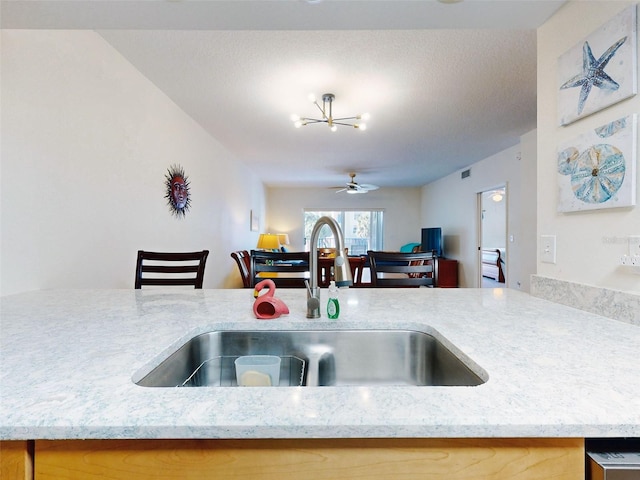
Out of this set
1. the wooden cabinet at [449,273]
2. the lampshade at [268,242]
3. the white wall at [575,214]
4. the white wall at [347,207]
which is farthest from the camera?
the white wall at [347,207]

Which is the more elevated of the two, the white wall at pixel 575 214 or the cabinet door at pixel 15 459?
the white wall at pixel 575 214

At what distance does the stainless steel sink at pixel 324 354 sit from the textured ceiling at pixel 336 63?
1309mm

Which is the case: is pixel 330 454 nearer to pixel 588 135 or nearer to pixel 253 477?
pixel 253 477

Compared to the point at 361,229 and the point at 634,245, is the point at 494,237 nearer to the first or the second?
the point at 361,229

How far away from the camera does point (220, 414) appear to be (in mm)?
470

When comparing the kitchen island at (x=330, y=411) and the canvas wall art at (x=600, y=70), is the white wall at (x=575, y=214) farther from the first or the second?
the kitchen island at (x=330, y=411)

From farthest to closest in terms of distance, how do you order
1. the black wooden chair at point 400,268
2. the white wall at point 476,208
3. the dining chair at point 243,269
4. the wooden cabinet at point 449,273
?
1. the wooden cabinet at point 449,273
2. the white wall at point 476,208
3. the dining chair at point 243,269
4. the black wooden chair at point 400,268

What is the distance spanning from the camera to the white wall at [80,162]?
1551 mm

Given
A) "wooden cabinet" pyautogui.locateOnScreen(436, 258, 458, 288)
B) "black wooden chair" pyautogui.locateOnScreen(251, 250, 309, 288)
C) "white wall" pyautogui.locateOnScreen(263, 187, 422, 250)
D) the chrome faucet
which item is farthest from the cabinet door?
"white wall" pyautogui.locateOnScreen(263, 187, 422, 250)

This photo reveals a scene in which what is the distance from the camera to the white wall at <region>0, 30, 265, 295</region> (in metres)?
1.55

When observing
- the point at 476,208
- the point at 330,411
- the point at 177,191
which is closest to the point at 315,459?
the point at 330,411

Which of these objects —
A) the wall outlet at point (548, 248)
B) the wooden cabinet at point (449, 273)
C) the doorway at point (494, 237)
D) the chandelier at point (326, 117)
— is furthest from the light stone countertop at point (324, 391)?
the doorway at point (494, 237)

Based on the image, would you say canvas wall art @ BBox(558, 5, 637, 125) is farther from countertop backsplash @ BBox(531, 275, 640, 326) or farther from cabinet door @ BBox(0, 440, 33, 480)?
cabinet door @ BBox(0, 440, 33, 480)

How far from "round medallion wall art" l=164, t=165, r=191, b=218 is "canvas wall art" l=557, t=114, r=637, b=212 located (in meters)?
2.92
